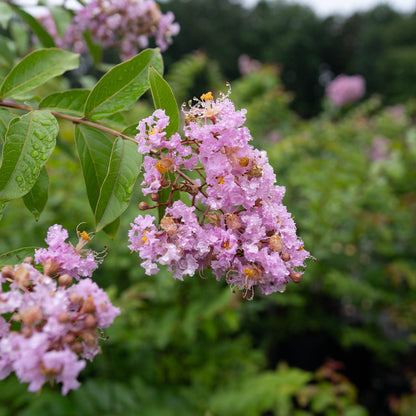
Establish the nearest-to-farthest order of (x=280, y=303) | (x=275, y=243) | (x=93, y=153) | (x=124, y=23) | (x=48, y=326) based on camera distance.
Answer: (x=48, y=326)
(x=275, y=243)
(x=93, y=153)
(x=124, y=23)
(x=280, y=303)

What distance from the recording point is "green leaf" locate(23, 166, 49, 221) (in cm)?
81

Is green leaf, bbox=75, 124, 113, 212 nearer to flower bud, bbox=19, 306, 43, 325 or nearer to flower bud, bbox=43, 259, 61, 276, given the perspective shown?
flower bud, bbox=43, 259, 61, 276

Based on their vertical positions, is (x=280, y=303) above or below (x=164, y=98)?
above

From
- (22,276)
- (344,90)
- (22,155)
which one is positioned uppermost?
(344,90)

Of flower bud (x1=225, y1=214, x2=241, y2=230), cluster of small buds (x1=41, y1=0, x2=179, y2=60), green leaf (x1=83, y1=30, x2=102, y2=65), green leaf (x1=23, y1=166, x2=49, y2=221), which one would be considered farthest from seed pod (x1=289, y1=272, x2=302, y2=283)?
green leaf (x1=83, y1=30, x2=102, y2=65)

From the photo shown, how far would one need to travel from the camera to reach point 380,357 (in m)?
3.33

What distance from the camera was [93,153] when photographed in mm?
795

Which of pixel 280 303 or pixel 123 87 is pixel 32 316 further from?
pixel 280 303

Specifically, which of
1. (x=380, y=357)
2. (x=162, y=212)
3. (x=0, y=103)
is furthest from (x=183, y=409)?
(x=380, y=357)

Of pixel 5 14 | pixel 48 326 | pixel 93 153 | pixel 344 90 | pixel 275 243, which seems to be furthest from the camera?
pixel 344 90

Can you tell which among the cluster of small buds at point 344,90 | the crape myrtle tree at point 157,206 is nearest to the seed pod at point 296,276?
the crape myrtle tree at point 157,206

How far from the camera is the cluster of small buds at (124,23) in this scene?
4.31 feet


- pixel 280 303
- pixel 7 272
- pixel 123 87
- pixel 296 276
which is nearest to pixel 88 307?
pixel 7 272

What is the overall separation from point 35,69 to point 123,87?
0.19 metres
